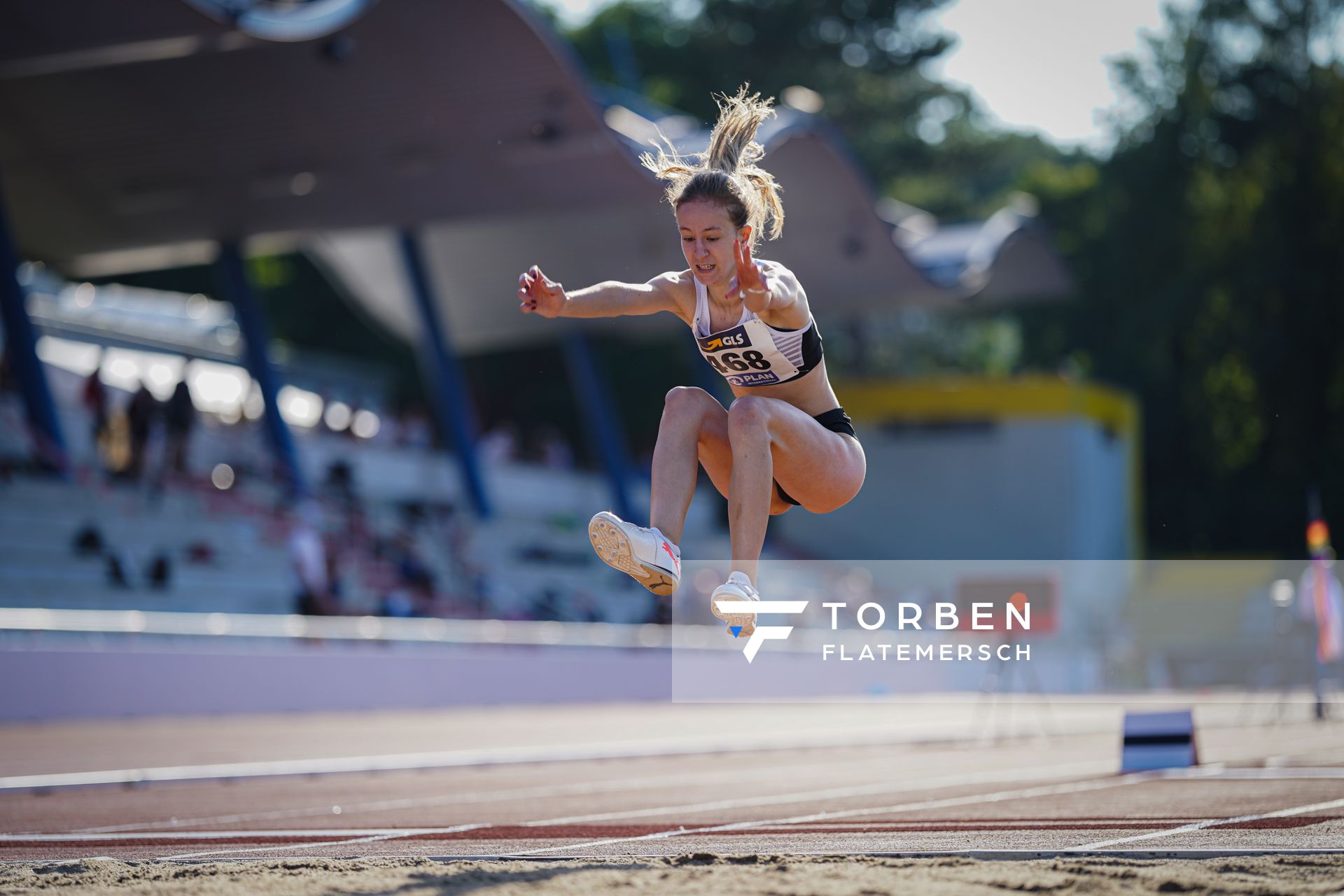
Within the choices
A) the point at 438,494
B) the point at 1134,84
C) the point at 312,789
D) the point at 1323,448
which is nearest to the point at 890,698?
the point at 438,494

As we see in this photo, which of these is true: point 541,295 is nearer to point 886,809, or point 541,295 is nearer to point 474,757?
point 886,809

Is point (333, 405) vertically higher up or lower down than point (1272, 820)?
higher up

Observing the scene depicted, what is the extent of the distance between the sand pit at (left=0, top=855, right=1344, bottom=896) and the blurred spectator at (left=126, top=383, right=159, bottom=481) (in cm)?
1489

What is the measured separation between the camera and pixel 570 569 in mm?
24609

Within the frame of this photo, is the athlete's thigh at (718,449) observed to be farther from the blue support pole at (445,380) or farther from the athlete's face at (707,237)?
the blue support pole at (445,380)

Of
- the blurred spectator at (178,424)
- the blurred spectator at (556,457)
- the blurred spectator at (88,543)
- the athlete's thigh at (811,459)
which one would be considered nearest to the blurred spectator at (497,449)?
the blurred spectator at (556,457)

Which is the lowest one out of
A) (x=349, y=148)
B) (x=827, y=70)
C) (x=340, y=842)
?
(x=340, y=842)

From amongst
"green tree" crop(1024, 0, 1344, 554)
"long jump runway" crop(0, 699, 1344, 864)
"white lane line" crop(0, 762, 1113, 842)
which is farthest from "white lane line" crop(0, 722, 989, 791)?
"green tree" crop(1024, 0, 1344, 554)

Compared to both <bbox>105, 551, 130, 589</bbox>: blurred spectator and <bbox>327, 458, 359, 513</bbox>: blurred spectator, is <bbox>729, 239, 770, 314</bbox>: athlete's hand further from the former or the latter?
<bbox>327, 458, 359, 513</bbox>: blurred spectator

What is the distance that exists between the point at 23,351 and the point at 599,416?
12309 millimetres

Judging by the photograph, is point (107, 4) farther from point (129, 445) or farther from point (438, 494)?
point (438, 494)

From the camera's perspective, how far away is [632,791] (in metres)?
8.12

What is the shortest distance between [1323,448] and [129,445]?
19.5 m

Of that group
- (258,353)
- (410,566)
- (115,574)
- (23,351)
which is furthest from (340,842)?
(258,353)
